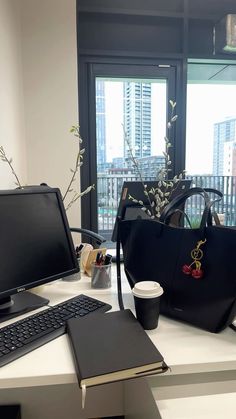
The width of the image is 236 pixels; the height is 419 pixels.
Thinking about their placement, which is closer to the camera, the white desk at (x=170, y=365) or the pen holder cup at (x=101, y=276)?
the white desk at (x=170, y=365)

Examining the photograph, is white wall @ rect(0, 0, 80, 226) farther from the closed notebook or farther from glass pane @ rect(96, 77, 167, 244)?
the closed notebook

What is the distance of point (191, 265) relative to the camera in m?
0.96

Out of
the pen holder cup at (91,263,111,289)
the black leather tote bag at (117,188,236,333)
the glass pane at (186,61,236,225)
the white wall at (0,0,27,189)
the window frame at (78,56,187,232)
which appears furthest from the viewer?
the glass pane at (186,61,236,225)

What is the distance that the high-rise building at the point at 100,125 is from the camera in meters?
2.67

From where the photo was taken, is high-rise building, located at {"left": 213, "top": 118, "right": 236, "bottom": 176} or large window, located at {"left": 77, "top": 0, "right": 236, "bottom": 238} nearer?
large window, located at {"left": 77, "top": 0, "right": 236, "bottom": 238}

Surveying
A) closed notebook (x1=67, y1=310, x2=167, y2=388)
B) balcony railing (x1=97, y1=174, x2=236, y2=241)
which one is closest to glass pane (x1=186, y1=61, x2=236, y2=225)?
balcony railing (x1=97, y1=174, x2=236, y2=241)

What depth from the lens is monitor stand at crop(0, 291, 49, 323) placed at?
1034 millimetres

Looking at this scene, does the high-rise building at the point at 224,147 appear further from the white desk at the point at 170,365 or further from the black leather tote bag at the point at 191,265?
the white desk at the point at 170,365

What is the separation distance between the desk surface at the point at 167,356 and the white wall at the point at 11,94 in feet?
3.55

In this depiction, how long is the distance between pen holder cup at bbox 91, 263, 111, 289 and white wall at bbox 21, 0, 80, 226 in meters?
1.35

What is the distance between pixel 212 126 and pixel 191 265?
2.19 meters

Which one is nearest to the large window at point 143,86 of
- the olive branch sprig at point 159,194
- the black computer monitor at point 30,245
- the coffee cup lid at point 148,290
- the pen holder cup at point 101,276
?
the olive branch sprig at point 159,194

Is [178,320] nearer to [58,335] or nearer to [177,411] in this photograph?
[177,411]

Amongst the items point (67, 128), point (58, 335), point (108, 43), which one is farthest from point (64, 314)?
point (108, 43)
